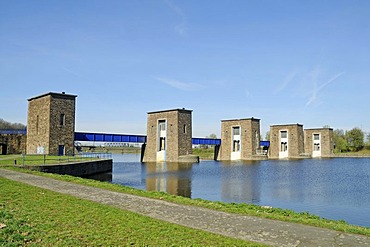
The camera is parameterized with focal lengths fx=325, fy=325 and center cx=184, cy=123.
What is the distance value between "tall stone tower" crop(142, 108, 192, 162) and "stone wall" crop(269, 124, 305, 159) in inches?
894

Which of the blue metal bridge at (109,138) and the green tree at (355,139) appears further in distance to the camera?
the green tree at (355,139)

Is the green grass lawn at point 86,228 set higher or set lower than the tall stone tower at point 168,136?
lower

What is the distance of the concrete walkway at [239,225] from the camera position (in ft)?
18.3

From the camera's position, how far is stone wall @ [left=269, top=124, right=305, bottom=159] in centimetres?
5947

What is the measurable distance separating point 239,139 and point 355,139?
37.2 meters

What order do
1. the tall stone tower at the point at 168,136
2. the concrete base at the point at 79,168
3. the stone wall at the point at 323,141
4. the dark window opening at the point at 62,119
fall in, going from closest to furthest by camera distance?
the concrete base at the point at 79,168
the dark window opening at the point at 62,119
the tall stone tower at the point at 168,136
the stone wall at the point at 323,141

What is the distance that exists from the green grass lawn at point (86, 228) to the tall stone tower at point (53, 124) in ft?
77.1

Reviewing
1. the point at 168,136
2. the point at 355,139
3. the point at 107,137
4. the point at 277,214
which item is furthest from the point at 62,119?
the point at 355,139

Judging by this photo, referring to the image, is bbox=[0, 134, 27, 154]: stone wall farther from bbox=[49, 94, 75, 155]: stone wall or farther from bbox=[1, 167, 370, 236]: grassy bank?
bbox=[1, 167, 370, 236]: grassy bank

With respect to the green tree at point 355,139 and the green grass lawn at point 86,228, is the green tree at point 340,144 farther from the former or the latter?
the green grass lawn at point 86,228

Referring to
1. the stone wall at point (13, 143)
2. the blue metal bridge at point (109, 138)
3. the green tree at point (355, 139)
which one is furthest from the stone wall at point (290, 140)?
the stone wall at point (13, 143)

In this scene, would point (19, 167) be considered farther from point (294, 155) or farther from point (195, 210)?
point (294, 155)

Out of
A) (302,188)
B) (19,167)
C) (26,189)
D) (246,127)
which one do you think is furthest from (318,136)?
(26,189)

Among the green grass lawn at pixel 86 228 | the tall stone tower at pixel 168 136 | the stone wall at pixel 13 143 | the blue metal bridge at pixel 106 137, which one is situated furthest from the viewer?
the tall stone tower at pixel 168 136
